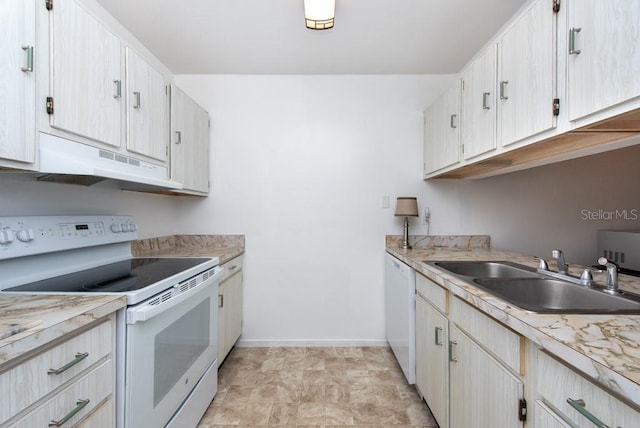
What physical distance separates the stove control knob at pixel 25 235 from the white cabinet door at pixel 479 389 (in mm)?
1864

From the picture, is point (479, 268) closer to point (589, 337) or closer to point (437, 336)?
point (437, 336)

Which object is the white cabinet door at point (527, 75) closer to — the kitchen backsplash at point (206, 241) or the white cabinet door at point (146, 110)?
the white cabinet door at point (146, 110)

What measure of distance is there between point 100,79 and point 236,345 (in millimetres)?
2270

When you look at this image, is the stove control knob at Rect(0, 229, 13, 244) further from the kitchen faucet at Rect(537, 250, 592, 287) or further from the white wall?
the kitchen faucet at Rect(537, 250, 592, 287)

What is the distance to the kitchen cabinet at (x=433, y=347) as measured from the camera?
1485 millimetres

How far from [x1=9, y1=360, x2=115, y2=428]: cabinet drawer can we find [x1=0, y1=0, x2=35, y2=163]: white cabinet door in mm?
756

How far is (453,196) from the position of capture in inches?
108

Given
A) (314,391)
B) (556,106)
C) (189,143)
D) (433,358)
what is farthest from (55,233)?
(556,106)

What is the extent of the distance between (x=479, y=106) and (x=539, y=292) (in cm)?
106

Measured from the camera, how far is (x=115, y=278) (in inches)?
53.5

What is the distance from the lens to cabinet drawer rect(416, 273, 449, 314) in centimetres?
149

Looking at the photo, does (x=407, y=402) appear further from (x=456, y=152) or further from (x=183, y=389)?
(x=456, y=152)

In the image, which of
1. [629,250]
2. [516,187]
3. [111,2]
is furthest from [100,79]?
[629,250]

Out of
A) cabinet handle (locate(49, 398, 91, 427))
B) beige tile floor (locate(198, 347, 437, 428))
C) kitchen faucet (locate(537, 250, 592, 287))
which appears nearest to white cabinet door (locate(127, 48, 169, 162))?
cabinet handle (locate(49, 398, 91, 427))
